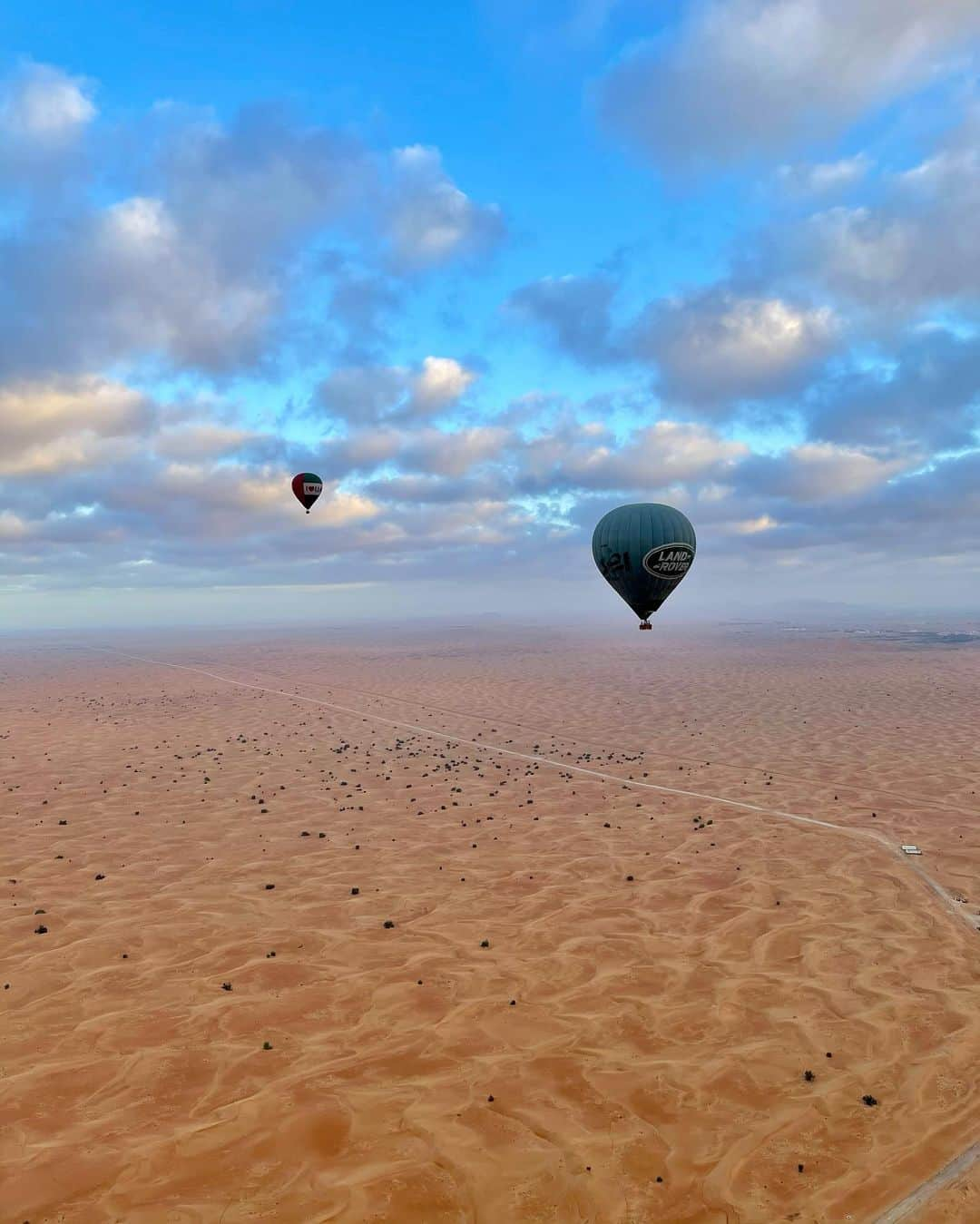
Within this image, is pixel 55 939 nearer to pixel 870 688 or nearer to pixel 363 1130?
pixel 363 1130

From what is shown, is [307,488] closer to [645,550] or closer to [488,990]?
[645,550]

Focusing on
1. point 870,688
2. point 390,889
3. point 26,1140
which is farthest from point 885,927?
point 870,688

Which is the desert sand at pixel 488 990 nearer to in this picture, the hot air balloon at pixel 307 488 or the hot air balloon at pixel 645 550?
the hot air balloon at pixel 645 550

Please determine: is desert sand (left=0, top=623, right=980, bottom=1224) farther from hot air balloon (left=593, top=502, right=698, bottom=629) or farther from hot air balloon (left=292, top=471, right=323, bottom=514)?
hot air balloon (left=292, top=471, right=323, bottom=514)

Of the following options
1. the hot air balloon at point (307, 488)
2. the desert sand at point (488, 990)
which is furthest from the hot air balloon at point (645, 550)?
the hot air balloon at point (307, 488)

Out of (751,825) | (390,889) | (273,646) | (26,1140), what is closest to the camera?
(26,1140)

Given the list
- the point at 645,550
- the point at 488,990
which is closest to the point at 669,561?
the point at 645,550
